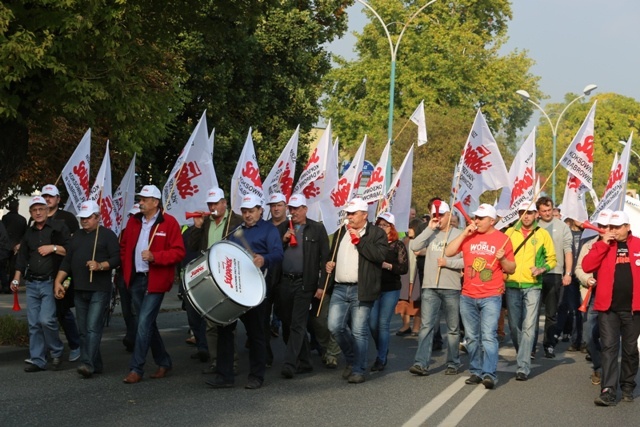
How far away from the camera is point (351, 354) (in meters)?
11.7

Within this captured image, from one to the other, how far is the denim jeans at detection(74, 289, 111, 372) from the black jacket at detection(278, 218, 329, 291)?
6.58ft

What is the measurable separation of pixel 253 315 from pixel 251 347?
12.0 inches

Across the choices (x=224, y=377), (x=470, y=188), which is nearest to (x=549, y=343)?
(x=470, y=188)

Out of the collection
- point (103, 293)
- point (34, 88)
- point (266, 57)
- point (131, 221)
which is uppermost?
point (266, 57)

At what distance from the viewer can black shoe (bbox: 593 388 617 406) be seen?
10281 mm

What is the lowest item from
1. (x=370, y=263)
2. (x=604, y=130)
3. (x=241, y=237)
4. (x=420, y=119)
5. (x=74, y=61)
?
(x=370, y=263)

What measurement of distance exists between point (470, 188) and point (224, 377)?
465 centimetres

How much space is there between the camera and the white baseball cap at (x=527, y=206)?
12.7 meters

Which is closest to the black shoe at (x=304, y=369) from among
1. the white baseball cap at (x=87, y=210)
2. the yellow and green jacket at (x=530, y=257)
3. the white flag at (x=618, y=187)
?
the yellow and green jacket at (x=530, y=257)

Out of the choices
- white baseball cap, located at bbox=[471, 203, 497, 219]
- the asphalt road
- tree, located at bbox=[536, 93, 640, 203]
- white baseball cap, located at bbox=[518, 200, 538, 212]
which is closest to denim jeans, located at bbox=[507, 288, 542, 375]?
the asphalt road

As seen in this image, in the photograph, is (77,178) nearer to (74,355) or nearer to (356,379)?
(74,355)

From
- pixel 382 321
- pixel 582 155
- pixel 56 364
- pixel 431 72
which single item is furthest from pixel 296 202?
pixel 431 72

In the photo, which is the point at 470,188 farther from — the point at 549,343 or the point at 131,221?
the point at 131,221

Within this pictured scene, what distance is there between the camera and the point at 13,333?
13.3m
